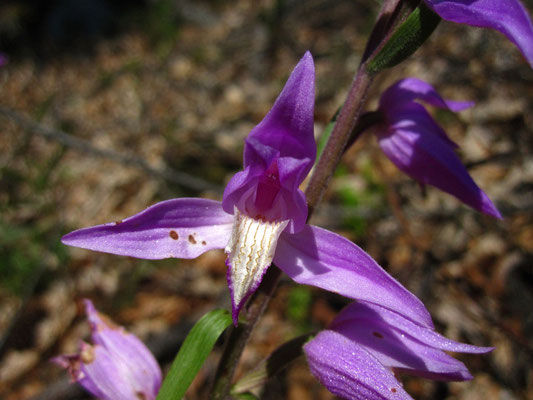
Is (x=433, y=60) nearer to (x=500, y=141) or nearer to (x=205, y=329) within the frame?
(x=500, y=141)

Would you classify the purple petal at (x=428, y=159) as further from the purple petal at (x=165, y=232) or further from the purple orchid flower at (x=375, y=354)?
the purple petal at (x=165, y=232)

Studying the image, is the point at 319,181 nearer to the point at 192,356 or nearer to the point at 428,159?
the point at 428,159

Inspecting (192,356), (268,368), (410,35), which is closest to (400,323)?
(268,368)

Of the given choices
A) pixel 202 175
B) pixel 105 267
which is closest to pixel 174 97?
pixel 202 175

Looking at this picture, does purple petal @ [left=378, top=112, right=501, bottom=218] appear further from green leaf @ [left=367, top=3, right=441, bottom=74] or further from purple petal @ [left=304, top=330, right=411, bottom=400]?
purple petal @ [left=304, top=330, right=411, bottom=400]

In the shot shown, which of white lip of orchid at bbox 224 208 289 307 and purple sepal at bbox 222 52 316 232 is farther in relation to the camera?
white lip of orchid at bbox 224 208 289 307

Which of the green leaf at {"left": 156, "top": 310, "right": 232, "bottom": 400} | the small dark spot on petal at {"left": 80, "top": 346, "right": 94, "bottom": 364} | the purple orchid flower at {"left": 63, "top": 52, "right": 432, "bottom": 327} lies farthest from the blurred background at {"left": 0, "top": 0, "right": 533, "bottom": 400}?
the small dark spot on petal at {"left": 80, "top": 346, "right": 94, "bottom": 364}

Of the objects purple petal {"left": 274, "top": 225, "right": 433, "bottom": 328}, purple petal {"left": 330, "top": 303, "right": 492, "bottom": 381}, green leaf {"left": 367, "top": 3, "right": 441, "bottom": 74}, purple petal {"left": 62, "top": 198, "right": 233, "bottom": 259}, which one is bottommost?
purple petal {"left": 330, "top": 303, "right": 492, "bottom": 381}
